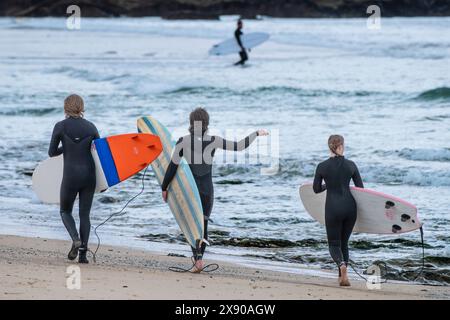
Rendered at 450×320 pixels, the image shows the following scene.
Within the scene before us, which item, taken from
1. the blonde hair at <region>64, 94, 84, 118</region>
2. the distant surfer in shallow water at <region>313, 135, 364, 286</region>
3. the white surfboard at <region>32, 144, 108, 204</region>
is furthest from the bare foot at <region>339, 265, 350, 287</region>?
the white surfboard at <region>32, 144, 108, 204</region>

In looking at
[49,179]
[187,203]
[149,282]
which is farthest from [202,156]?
[49,179]

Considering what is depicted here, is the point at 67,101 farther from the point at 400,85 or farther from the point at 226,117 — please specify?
the point at 400,85

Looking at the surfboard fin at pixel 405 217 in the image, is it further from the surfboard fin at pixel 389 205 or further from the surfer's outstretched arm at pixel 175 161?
the surfer's outstretched arm at pixel 175 161

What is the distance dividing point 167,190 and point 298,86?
1874cm

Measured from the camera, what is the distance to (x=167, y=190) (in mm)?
7062

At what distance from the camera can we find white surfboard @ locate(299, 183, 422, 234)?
6652 mm

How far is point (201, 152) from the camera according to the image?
6848 millimetres

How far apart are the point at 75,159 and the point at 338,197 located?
192 centimetres

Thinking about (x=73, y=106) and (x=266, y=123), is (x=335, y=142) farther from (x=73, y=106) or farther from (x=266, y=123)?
(x=266, y=123)

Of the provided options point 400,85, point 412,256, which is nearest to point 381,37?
point 400,85

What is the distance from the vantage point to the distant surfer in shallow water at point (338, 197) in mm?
6453

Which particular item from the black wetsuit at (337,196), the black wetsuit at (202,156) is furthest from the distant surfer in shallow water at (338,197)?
the black wetsuit at (202,156)

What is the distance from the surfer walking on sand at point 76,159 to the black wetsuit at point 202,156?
0.62 meters
